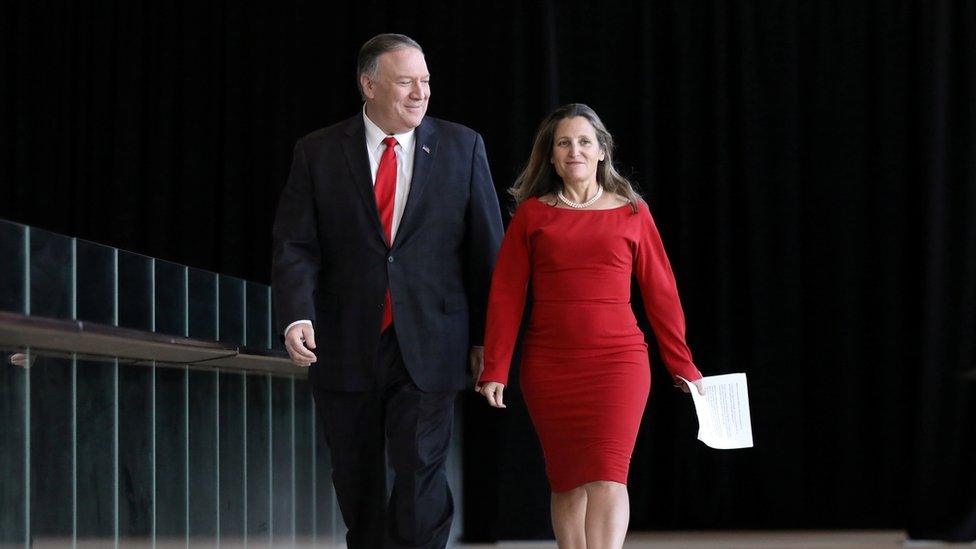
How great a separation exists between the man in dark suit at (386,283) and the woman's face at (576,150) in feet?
1.03

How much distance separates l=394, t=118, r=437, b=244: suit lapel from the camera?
3209mm

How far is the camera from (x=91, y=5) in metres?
7.54

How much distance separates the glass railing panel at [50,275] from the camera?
2.98 m

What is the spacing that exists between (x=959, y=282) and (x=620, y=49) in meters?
2.05

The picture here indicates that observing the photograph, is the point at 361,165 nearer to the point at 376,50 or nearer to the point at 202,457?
the point at 376,50

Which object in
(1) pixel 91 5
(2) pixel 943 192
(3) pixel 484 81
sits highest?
(1) pixel 91 5

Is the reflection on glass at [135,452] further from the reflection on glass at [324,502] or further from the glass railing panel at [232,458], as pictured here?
the reflection on glass at [324,502]

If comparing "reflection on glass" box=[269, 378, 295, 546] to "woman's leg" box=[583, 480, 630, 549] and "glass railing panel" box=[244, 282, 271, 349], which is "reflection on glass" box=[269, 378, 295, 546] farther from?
"woman's leg" box=[583, 480, 630, 549]

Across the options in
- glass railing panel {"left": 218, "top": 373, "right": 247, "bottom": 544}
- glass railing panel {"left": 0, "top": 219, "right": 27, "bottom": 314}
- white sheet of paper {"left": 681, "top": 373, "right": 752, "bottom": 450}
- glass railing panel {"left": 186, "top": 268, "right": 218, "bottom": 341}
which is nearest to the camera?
glass railing panel {"left": 0, "top": 219, "right": 27, "bottom": 314}

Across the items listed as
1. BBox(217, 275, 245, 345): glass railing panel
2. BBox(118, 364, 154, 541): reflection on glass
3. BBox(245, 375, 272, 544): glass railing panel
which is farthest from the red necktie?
BBox(245, 375, 272, 544): glass railing panel

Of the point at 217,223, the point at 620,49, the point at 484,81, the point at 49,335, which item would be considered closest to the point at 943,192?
the point at 620,49

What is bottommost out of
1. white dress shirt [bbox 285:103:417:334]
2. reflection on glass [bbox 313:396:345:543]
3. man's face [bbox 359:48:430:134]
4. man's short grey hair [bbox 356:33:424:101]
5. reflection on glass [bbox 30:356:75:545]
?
reflection on glass [bbox 313:396:345:543]

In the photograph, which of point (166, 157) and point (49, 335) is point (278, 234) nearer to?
point (49, 335)

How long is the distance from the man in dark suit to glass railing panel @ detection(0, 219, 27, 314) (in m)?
0.58
